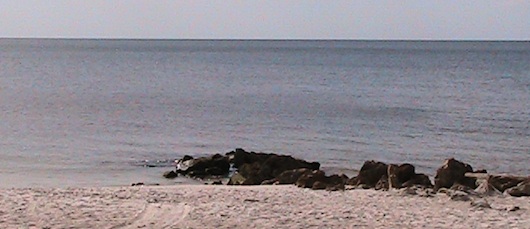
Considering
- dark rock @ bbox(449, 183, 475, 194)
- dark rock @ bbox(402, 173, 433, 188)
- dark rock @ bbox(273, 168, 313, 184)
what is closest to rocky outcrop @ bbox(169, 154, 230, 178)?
dark rock @ bbox(273, 168, 313, 184)

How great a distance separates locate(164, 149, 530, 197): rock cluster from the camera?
15.2 meters

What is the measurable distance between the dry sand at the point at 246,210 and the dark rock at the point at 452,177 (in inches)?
52.0

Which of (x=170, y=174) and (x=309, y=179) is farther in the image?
(x=170, y=174)

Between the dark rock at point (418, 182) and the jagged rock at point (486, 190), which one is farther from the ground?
the dark rock at point (418, 182)

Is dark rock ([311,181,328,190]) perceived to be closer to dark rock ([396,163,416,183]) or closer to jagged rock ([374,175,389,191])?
jagged rock ([374,175,389,191])

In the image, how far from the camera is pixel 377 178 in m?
16.9

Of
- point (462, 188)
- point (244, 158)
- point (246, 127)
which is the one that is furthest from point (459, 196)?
point (246, 127)

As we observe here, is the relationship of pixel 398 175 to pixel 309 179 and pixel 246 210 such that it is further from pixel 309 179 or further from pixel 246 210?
pixel 246 210

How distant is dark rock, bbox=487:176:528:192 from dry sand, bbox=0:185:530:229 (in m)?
1.28

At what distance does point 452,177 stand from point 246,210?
5.08 m

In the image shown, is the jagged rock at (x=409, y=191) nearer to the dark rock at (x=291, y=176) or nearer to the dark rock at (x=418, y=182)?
the dark rock at (x=418, y=182)

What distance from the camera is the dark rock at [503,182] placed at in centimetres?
1570

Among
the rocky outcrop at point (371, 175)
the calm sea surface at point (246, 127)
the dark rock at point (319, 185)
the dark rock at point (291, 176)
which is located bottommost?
the dark rock at point (319, 185)

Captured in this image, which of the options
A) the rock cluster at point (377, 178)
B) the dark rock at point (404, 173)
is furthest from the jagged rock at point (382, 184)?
the dark rock at point (404, 173)
